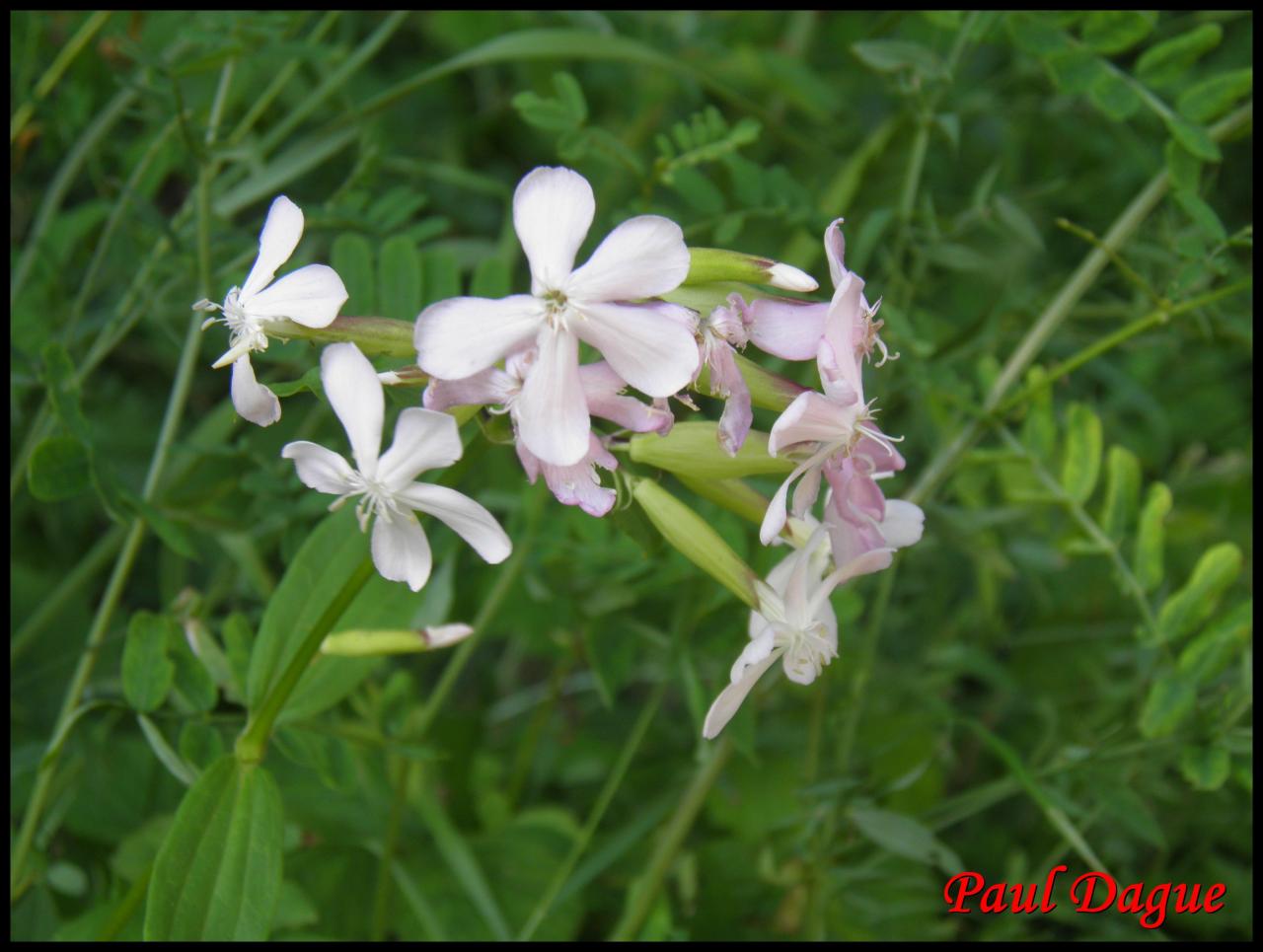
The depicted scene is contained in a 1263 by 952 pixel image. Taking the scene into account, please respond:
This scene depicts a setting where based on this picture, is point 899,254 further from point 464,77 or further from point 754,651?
point 464,77

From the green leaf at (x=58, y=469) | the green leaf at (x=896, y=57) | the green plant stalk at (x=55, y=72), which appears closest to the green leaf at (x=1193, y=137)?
the green leaf at (x=896, y=57)

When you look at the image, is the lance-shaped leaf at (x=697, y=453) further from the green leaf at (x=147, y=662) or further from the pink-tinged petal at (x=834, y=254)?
the green leaf at (x=147, y=662)

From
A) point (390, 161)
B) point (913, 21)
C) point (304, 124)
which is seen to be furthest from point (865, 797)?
point (304, 124)

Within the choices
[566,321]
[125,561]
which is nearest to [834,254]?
[566,321]

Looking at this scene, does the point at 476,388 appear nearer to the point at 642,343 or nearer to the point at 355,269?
the point at 642,343

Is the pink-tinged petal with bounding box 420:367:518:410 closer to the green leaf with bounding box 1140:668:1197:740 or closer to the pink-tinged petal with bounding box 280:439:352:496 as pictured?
the pink-tinged petal with bounding box 280:439:352:496

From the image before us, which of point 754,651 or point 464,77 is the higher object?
point 464,77
